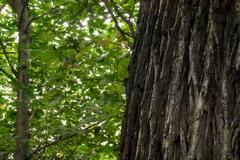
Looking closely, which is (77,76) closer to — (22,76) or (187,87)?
(22,76)

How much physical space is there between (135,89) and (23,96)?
2.27m

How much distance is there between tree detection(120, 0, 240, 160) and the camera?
998 millimetres

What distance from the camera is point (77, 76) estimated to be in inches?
162

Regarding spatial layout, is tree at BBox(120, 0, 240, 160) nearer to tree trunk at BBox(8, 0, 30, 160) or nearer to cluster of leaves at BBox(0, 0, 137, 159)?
cluster of leaves at BBox(0, 0, 137, 159)

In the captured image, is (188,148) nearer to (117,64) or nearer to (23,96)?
(117,64)

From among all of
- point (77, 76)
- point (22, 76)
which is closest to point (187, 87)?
point (22, 76)

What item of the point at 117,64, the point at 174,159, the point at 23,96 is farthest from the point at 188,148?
the point at 23,96

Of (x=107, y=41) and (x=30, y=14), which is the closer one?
(x=107, y=41)

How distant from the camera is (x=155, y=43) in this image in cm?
130

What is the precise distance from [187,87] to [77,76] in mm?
3095

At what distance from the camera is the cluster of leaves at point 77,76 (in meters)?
2.06

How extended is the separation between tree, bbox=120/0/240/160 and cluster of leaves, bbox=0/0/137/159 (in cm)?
35

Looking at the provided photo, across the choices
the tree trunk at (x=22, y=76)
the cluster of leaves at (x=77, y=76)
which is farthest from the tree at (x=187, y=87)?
the tree trunk at (x=22, y=76)

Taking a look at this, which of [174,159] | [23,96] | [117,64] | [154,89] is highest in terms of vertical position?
[23,96]
